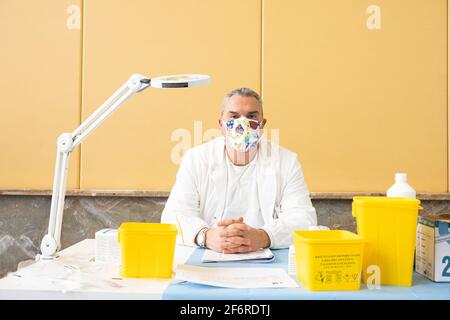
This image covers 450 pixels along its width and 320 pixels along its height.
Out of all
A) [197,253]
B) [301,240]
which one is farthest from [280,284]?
[197,253]

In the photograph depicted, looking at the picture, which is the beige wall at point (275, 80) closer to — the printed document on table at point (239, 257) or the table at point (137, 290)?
the printed document on table at point (239, 257)

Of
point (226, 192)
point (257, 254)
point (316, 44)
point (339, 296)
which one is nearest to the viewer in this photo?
point (339, 296)

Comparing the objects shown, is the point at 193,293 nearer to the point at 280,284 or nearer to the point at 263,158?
the point at 280,284

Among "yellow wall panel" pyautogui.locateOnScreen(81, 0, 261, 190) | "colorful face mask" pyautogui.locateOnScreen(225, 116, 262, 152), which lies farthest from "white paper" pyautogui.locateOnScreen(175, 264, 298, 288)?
"yellow wall panel" pyautogui.locateOnScreen(81, 0, 261, 190)

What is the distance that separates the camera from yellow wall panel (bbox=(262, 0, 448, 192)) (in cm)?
282

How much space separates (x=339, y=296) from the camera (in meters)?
1.03

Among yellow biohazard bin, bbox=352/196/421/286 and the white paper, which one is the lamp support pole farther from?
yellow biohazard bin, bbox=352/196/421/286

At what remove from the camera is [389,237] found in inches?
45.1

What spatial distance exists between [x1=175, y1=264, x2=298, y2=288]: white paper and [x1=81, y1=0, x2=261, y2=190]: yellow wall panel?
1632 mm

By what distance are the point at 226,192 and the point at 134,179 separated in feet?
3.01

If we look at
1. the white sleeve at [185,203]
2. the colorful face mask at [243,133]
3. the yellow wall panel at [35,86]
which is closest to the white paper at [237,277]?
the white sleeve at [185,203]

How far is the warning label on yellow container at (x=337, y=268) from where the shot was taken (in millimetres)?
1073

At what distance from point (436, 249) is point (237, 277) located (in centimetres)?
53

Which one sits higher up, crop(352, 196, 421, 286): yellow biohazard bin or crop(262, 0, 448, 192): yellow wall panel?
crop(262, 0, 448, 192): yellow wall panel
